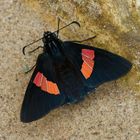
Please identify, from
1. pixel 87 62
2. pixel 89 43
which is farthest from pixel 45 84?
pixel 89 43

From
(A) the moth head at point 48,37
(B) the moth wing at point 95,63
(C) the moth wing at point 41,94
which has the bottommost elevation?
(C) the moth wing at point 41,94

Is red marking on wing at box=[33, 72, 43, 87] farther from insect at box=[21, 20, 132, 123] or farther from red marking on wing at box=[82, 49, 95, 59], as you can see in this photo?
red marking on wing at box=[82, 49, 95, 59]

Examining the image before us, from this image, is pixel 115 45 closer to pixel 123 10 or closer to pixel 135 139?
pixel 123 10

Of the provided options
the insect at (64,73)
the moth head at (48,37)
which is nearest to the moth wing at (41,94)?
the insect at (64,73)

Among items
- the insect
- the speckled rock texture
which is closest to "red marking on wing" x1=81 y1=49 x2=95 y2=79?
the insect

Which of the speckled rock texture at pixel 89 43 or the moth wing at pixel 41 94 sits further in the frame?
the speckled rock texture at pixel 89 43

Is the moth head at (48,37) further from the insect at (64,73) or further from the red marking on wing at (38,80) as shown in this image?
the red marking on wing at (38,80)

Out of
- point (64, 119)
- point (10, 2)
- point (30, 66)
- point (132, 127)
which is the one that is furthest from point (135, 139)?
point (10, 2)

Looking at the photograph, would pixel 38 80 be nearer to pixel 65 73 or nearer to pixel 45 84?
pixel 45 84
